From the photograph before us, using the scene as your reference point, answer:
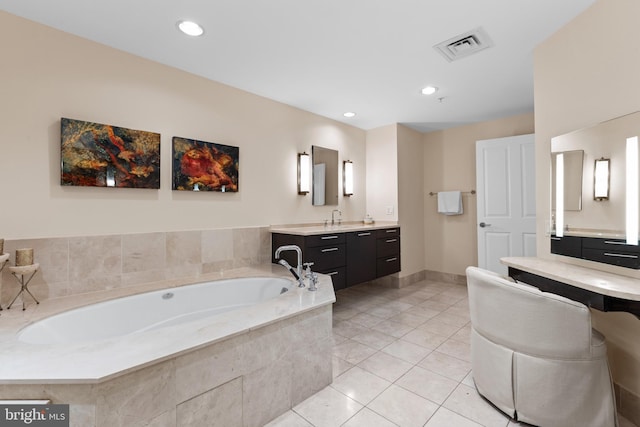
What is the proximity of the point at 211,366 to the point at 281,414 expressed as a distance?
1.92 ft

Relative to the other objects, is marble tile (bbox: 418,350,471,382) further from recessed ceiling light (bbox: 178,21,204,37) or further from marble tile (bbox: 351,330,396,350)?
recessed ceiling light (bbox: 178,21,204,37)

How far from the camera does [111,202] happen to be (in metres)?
2.19

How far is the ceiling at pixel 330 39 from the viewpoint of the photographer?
1777 millimetres

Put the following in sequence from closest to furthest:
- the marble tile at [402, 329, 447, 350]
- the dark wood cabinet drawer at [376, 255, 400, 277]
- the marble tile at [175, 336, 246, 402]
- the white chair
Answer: the marble tile at [175, 336, 246, 402], the white chair, the marble tile at [402, 329, 447, 350], the dark wood cabinet drawer at [376, 255, 400, 277]

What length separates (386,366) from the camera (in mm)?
2107

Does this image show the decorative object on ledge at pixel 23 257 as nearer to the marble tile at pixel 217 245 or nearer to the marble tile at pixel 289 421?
the marble tile at pixel 217 245

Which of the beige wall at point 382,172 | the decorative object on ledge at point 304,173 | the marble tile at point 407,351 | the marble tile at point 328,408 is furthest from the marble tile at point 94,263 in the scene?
the beige wall at point 382,172

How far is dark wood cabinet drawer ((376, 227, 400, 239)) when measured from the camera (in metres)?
3.63

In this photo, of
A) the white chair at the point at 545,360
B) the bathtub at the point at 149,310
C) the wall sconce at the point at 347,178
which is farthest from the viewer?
the wall sconce at the point at 347,178

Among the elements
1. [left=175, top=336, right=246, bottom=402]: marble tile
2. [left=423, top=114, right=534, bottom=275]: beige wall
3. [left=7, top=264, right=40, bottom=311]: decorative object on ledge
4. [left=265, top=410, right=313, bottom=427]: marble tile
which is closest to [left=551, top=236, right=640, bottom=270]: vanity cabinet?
[left=265, top=410, right=313, bottom=427]: marble tile

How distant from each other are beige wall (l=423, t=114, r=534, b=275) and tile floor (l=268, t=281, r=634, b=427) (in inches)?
42.7

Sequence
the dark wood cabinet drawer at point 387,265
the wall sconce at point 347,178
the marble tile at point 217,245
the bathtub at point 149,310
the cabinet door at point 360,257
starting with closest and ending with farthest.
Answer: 1. the bathtub at point 149,310
2. the marble tile at point 217,245
3. the cabinet door at point 360,257
4. the dark wood cabinet drawer at point 387,265
5. the wall sconce at point 347,178

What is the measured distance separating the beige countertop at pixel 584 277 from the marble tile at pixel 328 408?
4.52ft

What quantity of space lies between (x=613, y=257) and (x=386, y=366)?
5.18 ft
